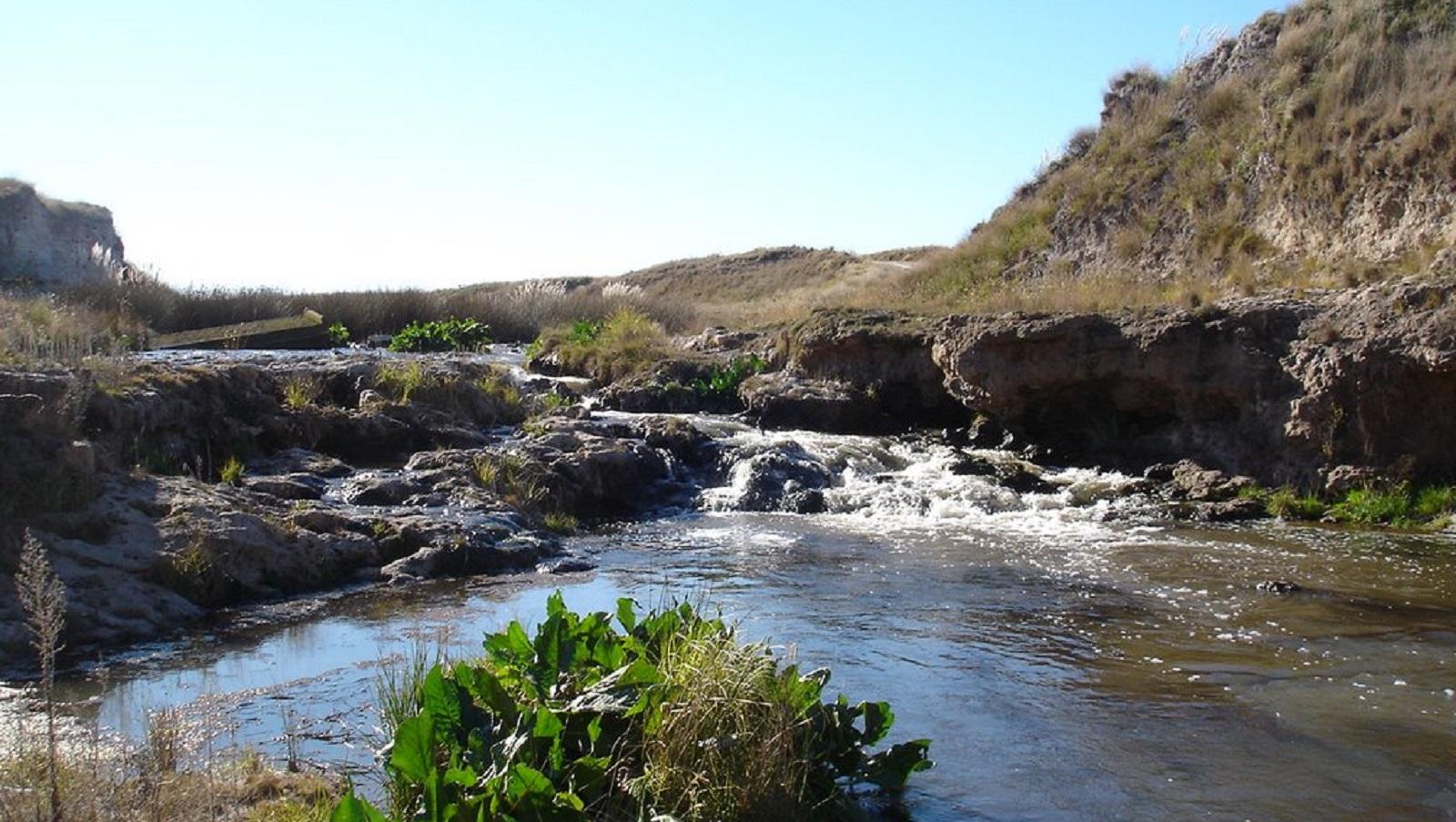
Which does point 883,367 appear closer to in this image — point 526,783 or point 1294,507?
point 1294,507

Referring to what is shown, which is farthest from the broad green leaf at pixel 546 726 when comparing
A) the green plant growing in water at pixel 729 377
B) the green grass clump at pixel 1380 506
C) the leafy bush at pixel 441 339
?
the leafy bush at pixel 441 339

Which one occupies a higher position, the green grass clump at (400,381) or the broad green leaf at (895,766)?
the green grass clump at (400,381)

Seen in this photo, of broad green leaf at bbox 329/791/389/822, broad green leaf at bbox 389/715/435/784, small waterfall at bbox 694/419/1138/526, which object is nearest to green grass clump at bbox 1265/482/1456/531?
small waterfall at bbox 694/419/1138/526

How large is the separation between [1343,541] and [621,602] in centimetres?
882

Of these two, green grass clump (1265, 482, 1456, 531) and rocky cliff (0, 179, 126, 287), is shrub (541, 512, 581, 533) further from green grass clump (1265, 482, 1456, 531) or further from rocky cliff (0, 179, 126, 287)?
rocky cliff (0, 179, 126, 287)

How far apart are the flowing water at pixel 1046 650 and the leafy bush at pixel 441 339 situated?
14.3 m

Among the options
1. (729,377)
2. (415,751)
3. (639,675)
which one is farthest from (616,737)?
(729,377)

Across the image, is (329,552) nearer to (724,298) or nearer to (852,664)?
(852,664)

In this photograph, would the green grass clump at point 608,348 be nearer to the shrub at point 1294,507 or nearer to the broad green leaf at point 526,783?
the shrub at point 1294,507

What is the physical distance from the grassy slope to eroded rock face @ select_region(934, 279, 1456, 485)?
1697 mm

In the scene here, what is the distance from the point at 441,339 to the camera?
26469 mm

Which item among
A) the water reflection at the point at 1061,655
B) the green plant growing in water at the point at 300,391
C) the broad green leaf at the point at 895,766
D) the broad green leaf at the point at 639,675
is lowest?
the water reflection at the point at 1061,655

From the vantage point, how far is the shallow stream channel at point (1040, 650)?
547 cm

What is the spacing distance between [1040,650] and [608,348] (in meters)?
14.7
